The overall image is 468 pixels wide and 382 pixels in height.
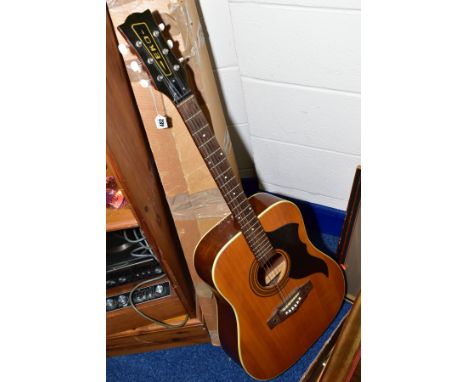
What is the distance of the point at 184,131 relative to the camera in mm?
958

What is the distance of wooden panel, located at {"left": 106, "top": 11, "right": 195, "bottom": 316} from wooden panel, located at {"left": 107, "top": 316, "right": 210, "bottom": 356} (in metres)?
0.20

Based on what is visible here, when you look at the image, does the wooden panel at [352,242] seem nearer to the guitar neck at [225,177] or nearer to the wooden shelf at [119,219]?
the guitar neck at [225,177]

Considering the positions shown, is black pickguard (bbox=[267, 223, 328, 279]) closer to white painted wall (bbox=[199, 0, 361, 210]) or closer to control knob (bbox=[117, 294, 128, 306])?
white painted wall (bbox=[199, 0, 361, 210])

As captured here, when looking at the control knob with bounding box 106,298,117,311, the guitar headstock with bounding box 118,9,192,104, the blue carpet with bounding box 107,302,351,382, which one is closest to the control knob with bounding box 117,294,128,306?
the control knob with bounding box 106,298,117,311

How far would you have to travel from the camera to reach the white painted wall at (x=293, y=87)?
1.05 metres

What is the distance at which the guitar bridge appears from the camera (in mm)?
1174

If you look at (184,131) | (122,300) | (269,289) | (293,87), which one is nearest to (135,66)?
(184,131)

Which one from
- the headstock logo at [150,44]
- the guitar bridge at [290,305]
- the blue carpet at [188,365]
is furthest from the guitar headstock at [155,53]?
the blue carpet at [188,365]

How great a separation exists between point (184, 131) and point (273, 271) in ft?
1.48

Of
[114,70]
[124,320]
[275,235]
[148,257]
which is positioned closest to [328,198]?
[275,235]

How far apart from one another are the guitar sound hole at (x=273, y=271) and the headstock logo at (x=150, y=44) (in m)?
0.59

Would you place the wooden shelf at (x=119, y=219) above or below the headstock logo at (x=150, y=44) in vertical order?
below
